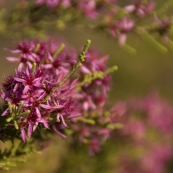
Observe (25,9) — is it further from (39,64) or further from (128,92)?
(128,92)

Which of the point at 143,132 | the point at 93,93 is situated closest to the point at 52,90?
the point at 93,93

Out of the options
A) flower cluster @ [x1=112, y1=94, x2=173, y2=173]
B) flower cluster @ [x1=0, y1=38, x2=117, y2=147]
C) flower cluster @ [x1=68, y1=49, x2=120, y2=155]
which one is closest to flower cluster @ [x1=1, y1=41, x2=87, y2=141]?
flower cluster @ [x1=0, y1=38, x2=117, y2=147]

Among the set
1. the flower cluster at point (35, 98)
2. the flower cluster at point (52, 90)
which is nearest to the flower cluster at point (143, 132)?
the flower cluster at point (52, 90)

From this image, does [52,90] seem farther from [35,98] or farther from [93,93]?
[93,93]

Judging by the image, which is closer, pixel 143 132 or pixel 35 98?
pixel 35 98

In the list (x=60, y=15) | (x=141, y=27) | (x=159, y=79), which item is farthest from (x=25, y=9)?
(x=159, y=79)

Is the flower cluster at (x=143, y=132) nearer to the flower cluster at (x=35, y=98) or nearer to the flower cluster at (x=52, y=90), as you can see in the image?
the flower cluster at (x=52, y=90)

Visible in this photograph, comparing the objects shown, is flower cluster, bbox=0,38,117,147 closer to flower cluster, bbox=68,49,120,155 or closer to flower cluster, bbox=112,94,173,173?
flower cluster, bbox=68,49,120,155

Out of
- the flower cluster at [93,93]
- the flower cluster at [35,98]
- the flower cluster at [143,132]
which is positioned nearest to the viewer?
the flower cluster at [35,98]
